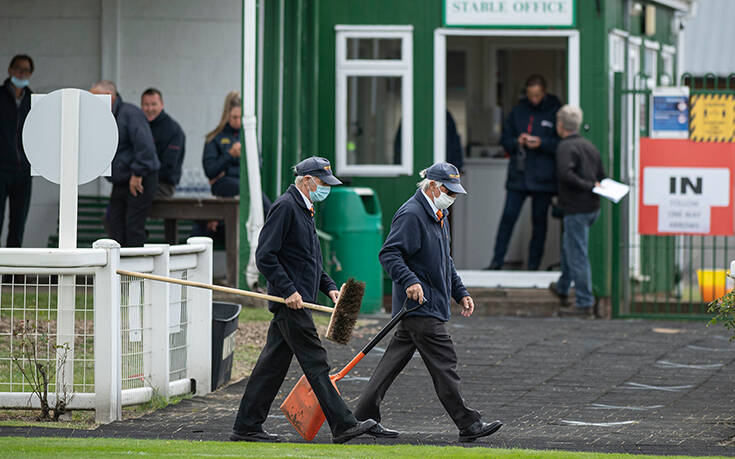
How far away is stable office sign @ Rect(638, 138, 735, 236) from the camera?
14.4 m

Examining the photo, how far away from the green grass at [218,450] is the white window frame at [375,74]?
25.2ft

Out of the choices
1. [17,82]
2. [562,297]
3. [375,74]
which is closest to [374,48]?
[375,74]

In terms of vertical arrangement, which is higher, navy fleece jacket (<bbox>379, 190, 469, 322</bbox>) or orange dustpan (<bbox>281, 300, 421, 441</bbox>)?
navy fleece jacket (<bbox>379, 190, 469, 322</bbox>)

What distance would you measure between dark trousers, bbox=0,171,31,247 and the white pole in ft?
9.27

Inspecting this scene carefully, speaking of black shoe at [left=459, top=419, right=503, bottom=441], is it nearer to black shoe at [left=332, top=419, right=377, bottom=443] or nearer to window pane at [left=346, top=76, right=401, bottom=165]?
black shoe at [left=332, top=419, right=377, bottom=443]

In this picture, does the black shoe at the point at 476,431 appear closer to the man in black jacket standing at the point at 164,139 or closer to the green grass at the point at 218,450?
the green grass at the point at 218,450

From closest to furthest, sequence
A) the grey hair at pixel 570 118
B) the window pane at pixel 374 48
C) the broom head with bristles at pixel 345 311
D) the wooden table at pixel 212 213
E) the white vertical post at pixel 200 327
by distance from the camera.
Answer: the broom head with bristles at pixel 345 311 → the white vertical post at pixel 200 327 → the wooden table at pixel 212 213 → the grey hair at pixel 570 118 → the window pane at pixel 374 48

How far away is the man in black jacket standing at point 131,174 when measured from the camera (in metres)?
12.8

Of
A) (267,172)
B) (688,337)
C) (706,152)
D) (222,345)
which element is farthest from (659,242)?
(222,345)

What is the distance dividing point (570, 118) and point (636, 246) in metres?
1.75

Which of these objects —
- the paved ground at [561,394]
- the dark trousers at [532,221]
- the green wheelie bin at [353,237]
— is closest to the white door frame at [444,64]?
the dark trousers at [532,221]

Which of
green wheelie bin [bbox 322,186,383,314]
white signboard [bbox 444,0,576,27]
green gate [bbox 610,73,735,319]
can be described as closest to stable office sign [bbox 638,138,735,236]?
green gate [bbox 610,73,735,319]

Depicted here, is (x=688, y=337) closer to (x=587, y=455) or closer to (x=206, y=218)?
(x=206, y=218)

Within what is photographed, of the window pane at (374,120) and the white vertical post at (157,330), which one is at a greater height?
the window pane at (374,120)
